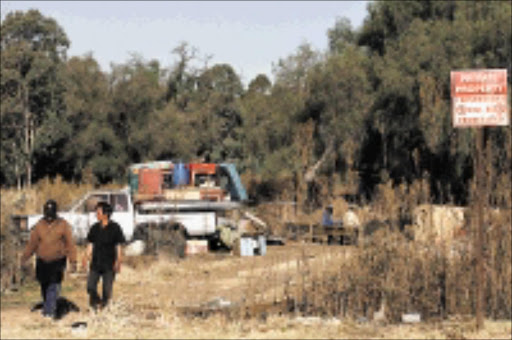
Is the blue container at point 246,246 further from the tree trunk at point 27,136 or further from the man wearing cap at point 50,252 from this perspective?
the tree trunk at point 27,136

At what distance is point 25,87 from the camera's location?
45344 mm

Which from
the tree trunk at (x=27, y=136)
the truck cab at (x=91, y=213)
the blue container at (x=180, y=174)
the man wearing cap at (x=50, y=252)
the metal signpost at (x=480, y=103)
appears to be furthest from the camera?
the tree trunk at (x=27, y=136)

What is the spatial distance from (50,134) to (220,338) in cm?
3709

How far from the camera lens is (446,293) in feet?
38.4

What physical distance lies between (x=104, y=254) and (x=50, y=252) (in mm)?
741

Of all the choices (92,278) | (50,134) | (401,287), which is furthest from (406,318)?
(50,134)

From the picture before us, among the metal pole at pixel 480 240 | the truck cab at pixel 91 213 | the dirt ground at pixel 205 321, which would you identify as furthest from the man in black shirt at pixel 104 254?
the truck cab at pixel 91 213

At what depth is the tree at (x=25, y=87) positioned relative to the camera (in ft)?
147

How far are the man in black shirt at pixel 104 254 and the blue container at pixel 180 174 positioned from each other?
582 inches

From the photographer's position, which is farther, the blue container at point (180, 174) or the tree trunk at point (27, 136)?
the tree trunk at point (27, 136)

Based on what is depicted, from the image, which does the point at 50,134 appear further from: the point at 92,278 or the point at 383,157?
the point at 92,278

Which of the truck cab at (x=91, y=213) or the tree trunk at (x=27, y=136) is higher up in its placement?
the tree trunk at (x=27, y=136)

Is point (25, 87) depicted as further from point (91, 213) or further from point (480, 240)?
point (480, 240)

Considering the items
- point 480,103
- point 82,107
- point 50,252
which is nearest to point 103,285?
point 50,252
